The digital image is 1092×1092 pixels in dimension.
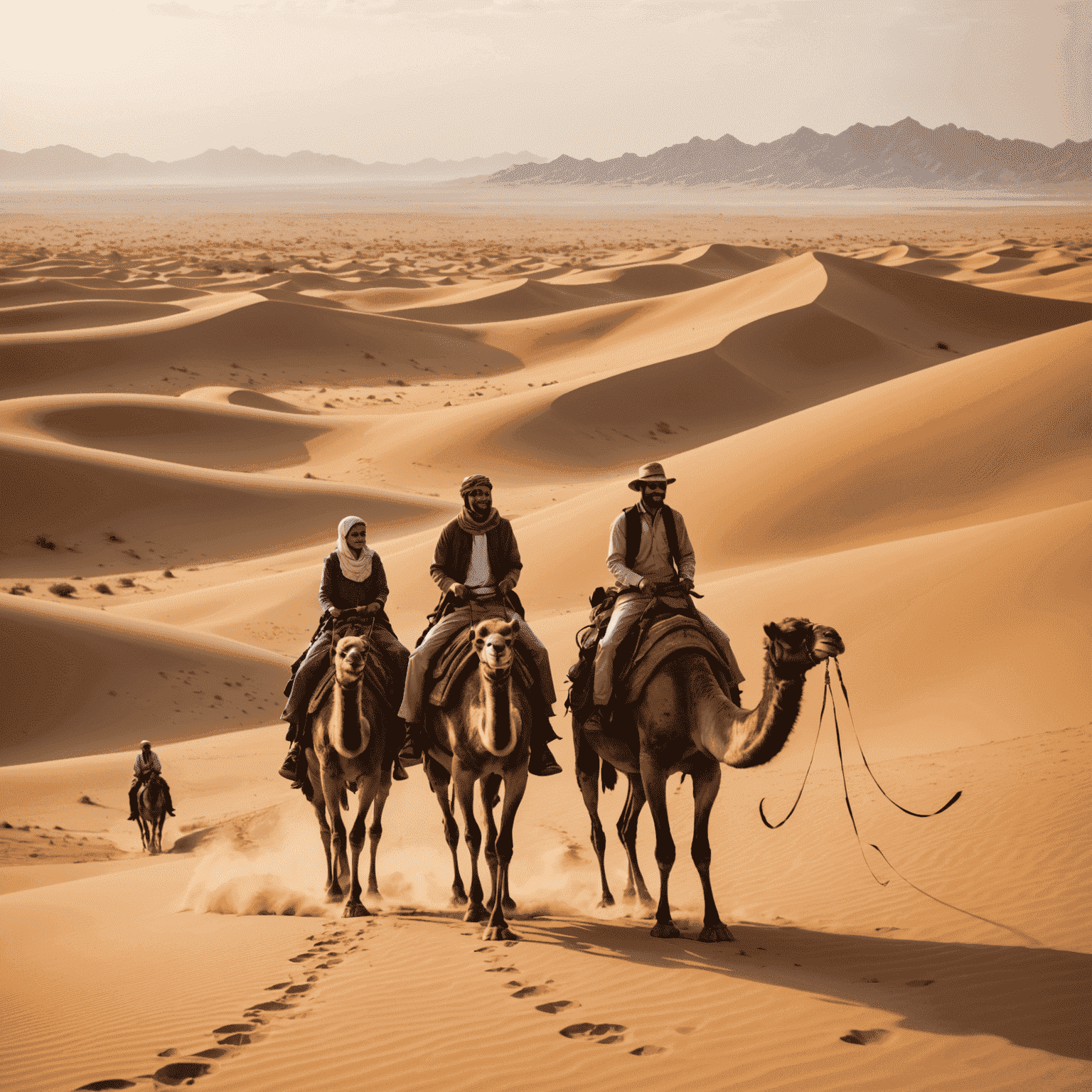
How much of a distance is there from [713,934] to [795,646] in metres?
2.38

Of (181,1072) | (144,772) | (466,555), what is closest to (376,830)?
(466,555)

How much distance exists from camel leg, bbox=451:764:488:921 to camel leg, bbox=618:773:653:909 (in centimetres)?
120

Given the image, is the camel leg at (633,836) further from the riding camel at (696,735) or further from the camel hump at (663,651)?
the camel hump at (663,651)

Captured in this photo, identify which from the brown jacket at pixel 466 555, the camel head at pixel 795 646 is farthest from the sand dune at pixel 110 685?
the camel head at pixel 795 646

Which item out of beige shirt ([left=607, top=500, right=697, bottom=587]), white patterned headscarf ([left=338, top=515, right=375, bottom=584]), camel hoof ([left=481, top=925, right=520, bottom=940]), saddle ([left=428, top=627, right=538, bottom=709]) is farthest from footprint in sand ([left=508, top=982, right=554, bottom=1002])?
white patterned headscarf ([left=338, top=515, right=375, bottom=584])

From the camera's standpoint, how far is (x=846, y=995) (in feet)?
21.5

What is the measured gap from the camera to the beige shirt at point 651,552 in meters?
8.63

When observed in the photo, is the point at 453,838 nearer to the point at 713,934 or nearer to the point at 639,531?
the point at 713,934

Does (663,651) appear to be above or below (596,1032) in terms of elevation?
above

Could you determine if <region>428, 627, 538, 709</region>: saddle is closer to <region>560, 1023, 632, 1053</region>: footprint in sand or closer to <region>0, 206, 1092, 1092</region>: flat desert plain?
<region>0, 206, 1092, 1092</region>: flat desert plain

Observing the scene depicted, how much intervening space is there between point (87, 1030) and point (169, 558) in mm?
26302

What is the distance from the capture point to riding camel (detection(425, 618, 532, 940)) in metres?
7.61

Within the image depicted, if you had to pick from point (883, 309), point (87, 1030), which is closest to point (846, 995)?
point (87, 1030)

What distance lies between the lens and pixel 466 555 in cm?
899
